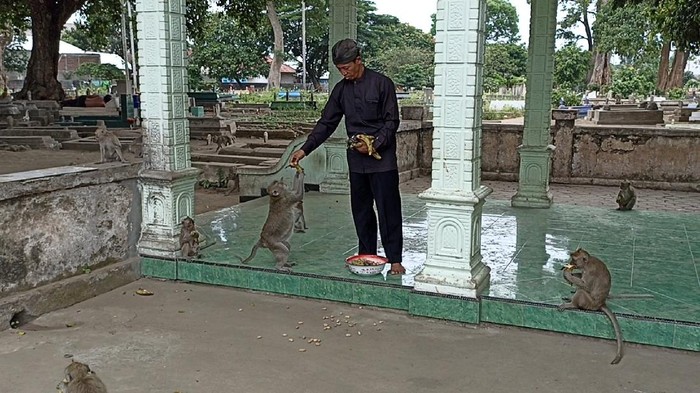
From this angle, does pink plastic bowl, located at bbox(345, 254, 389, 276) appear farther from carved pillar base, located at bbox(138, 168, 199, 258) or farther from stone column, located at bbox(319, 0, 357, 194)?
stone column, located at bbox(319, 0, 357, 194)

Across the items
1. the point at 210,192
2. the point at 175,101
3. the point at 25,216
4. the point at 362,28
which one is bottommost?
the point at 210,192

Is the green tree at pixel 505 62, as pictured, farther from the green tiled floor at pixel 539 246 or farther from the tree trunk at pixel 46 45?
the green tiled floor at pixel 539 246

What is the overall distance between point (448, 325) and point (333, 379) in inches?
44.8

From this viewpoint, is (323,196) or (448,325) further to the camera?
(323,196)

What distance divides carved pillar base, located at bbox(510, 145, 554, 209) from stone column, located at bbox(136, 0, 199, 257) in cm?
422

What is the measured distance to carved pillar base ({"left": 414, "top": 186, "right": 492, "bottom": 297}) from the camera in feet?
14.4

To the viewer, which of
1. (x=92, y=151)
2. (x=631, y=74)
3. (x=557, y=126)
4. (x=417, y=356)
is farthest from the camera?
(x=631, y=74)

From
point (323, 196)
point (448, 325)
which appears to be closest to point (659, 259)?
point (448, 325)

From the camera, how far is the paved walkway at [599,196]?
371 inches

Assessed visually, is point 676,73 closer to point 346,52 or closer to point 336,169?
point 336,169

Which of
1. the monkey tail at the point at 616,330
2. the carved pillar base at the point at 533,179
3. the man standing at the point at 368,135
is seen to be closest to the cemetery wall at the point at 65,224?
the man standing at the point at 368,135

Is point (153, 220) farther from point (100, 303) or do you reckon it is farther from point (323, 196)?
point (323, 196)

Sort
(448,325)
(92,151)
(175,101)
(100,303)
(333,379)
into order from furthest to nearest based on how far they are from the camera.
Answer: (92,151)
(175,101)
(100,303)
(448,325)
(333,379)

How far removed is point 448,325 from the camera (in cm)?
443
